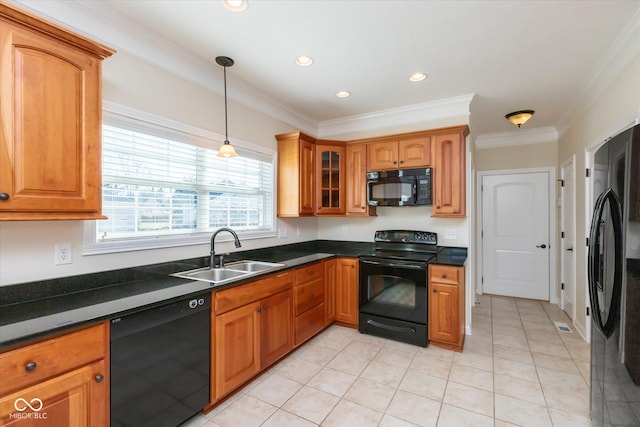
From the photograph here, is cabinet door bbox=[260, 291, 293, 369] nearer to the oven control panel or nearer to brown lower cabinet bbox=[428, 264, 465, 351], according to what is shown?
brown lower cabinet bbox=[428, 264, 465, 351]

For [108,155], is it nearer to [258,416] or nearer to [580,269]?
[258,416]

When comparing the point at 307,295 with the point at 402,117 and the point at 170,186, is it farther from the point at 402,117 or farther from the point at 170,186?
the point at 402,117

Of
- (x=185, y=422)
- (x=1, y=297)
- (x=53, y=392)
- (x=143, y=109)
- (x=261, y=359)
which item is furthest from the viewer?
(x=261, y=359)

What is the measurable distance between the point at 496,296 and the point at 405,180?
2.90 m

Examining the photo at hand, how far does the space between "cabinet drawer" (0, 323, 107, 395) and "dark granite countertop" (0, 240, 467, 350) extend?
0.17 ft

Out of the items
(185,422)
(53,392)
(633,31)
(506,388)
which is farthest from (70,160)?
(633,31)

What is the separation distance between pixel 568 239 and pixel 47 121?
5.35 m

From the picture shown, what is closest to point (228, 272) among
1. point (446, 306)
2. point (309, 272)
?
point (309, 272)

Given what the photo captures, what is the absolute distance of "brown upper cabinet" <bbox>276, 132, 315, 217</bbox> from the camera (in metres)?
3.46

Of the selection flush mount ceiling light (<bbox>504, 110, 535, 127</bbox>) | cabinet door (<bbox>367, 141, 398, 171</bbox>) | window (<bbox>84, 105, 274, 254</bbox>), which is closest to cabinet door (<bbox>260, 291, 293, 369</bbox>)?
window (<bbox>84, 105, 274, 254</bbox>)

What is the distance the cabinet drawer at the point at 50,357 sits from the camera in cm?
116

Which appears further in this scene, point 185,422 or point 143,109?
point 143,109

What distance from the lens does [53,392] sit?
4.21 feet

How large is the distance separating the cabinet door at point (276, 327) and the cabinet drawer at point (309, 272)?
0.22 m
